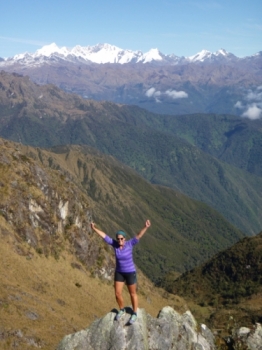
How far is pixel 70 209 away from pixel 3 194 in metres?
21.3

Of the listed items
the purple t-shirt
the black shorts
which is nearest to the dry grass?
the black shorts

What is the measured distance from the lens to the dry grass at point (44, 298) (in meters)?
39.9

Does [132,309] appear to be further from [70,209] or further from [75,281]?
[70,209]

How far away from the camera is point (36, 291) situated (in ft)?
199

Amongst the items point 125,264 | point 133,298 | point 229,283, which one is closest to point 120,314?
point 133,298

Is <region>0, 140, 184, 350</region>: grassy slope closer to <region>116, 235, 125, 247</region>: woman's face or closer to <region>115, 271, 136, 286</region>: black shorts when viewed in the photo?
<region>115, 271, 136, 286</region>: black shorts

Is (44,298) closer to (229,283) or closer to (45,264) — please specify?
(45,264)

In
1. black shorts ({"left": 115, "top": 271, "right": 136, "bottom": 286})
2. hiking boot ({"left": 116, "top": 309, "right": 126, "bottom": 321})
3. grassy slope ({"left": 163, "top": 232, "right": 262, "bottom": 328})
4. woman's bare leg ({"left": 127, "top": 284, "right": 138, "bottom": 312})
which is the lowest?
grassy slope ({"left": 163, "top": 232, "right": 262, "bottom": 328})

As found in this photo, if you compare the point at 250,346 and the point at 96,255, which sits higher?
the point at 250,346

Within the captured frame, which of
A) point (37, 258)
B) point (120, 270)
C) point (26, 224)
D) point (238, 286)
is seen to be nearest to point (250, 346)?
point (120, 270)

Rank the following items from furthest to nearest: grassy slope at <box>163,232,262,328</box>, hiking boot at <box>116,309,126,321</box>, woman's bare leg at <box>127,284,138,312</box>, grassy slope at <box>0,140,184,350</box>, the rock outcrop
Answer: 1. grassy slope at <box>163,232,262,328</box>
2. grassy slope at <box>0,140,184,350</box>
3. hiking boot at <box>116,309,126,321</box>
4. woman's bare leg at <box>127,284,138,312</box>
5. the rock outcrop

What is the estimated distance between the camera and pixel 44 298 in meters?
59.8

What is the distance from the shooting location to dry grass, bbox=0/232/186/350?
39.9m

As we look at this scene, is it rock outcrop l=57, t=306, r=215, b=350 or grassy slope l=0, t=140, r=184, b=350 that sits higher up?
rock outcrop l=57, t=306, r=215, b=350
